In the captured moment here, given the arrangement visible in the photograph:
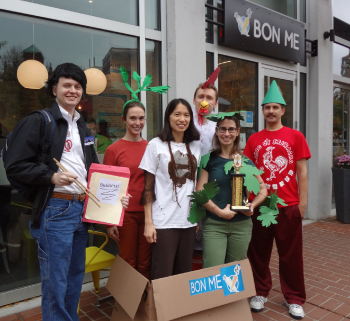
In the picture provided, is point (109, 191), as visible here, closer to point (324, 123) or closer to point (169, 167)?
point (169, 167)

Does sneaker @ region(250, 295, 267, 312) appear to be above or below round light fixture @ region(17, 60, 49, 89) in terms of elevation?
below

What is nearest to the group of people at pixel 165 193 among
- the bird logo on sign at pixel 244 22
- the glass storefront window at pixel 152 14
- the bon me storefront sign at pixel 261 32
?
the glass storefront window at pixel 152 14

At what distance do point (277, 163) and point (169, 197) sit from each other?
46.0 inches

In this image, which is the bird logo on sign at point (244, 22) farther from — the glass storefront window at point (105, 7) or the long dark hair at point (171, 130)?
the long dark hair at point (171, 130)

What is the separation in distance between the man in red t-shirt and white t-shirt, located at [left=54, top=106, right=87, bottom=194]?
1.65 meters

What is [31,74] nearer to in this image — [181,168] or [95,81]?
[95,81]

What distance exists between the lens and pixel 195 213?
2410 mm

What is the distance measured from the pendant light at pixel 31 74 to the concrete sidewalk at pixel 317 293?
2.27 meters

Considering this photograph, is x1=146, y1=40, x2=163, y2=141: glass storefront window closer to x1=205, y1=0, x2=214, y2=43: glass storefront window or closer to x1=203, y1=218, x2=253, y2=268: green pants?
x1=205, y1=0, x2=214, y2=43: glass storefront window

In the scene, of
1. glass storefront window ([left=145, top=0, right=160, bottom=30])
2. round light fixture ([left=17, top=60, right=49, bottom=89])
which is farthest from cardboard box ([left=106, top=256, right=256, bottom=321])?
glass storefront window ([left=145, top=0, right=160, bottom=30])

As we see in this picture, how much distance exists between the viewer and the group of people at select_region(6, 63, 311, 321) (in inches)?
80.4

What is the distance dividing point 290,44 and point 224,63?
5.64 feet

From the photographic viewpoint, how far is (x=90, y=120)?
383 centimetres

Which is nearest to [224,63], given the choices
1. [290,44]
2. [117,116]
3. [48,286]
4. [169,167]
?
[290,44]
